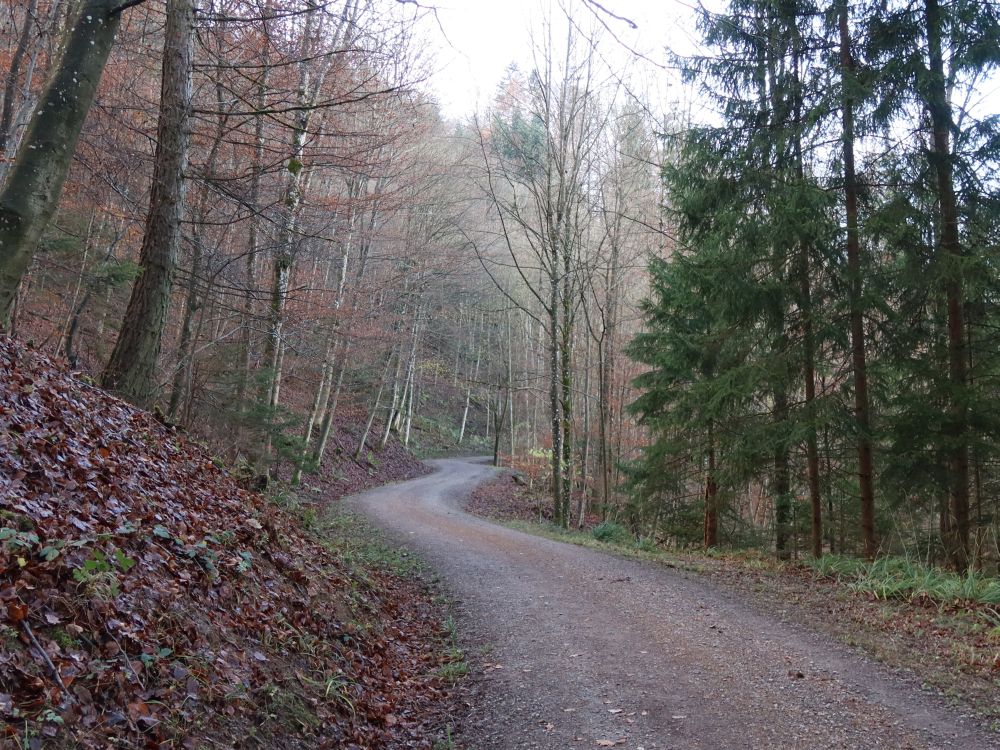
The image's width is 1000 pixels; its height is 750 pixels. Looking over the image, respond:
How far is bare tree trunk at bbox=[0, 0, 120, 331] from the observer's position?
17.4 ft

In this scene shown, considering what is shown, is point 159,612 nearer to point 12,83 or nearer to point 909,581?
point 909,581

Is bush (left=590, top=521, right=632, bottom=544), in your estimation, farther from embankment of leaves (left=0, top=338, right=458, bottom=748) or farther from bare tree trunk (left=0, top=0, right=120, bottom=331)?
bare tree trunk (left=0, top=0, right=120, bottom=331)

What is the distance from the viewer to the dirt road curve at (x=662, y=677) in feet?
14.1

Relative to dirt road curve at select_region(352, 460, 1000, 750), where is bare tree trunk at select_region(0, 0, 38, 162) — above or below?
above

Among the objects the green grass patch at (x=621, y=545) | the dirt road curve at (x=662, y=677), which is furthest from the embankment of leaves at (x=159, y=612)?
the green grass patch at (x=621, y=545)

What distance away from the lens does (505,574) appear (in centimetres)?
936

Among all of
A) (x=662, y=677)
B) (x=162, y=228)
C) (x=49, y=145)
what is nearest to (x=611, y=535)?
(x=662, y=677)

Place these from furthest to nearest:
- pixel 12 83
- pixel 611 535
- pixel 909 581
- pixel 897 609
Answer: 1. pixel 611 535
2. pixel 12 83
3. pixel 909 581
4. pixel 897 609

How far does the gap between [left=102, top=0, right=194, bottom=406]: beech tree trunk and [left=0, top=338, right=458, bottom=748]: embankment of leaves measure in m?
0.65

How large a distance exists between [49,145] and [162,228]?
1.82 metres

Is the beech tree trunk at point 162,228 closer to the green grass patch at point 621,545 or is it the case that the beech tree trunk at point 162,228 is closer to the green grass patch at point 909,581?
the green grass patch at point 621,545

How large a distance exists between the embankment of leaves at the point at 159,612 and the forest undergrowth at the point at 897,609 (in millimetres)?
3977

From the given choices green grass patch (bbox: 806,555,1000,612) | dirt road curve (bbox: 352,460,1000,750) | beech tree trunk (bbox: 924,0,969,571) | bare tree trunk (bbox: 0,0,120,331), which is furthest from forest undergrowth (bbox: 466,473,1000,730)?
bare tree trunk (bbox: 0,0,120,331)

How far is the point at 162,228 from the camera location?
7188mm
